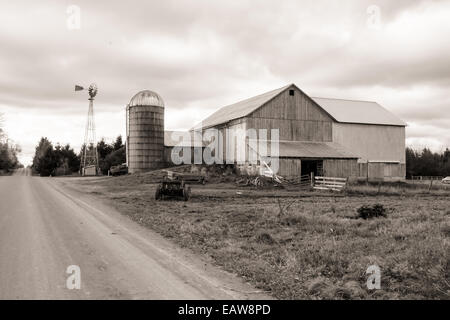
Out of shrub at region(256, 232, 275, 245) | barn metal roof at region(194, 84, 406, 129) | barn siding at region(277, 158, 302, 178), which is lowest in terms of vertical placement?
shrub at region(256, 232, 275, 245)

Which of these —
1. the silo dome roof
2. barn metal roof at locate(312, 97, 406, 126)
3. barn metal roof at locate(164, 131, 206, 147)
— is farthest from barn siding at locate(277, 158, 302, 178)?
the silo dome roof

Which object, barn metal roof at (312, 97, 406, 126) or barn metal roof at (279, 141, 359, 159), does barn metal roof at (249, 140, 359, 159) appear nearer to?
barn metal roof at (279, 141, 359, 159)

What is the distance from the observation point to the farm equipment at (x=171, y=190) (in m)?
22.1

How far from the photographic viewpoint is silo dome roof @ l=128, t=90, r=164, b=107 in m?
48.6

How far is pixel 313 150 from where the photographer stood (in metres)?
40.0

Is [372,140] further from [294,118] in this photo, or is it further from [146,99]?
[146,99]

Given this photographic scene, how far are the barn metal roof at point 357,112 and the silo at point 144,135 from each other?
1894cm

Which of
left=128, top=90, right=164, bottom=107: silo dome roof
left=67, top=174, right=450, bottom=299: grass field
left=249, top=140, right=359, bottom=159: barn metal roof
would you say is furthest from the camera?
left=128, top=90, right=164, bottom=107: silo dome roof

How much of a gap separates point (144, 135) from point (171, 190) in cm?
2707

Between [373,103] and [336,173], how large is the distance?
1775 centimetres

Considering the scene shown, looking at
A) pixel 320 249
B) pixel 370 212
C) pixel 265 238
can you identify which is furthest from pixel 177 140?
pixel 320 249

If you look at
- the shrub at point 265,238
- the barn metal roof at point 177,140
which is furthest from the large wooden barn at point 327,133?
the shrub at point 265,238

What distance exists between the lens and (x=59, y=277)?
698 centimetres
